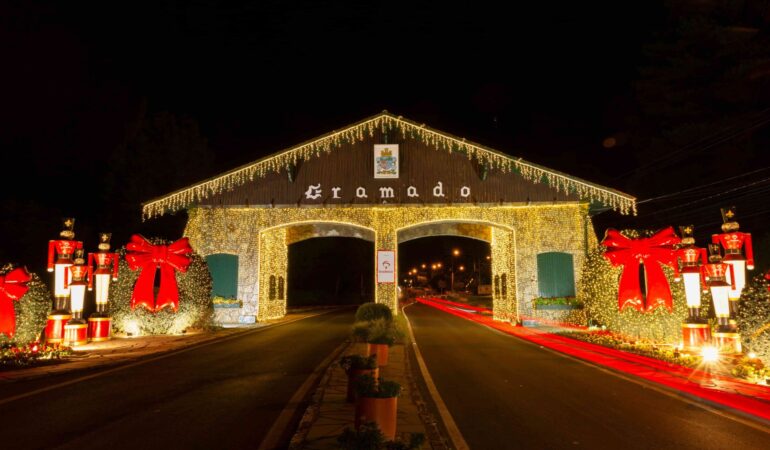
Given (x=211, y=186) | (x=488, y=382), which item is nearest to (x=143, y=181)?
(x=211, y=186)

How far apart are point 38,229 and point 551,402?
32541mm

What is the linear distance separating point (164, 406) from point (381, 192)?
18.3 m

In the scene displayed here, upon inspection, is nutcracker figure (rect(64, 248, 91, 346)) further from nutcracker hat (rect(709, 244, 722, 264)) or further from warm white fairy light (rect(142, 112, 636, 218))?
nutcracker hat (rect(709, 244, 722, 264))

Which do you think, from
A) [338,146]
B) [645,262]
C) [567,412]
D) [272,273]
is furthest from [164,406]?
[272,273]

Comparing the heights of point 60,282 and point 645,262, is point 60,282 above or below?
below

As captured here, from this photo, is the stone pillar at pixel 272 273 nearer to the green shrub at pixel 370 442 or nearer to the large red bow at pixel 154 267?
the large red bow at pixel 154 267

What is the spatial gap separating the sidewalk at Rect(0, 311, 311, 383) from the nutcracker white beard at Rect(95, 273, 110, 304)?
53.7 inches

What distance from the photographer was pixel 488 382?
33.5ft

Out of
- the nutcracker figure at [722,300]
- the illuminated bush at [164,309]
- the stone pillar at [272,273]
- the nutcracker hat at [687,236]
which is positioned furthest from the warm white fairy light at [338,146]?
the nutcracker figure at [722,300]

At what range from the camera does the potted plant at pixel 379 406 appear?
5.77 metres

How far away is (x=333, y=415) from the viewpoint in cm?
711

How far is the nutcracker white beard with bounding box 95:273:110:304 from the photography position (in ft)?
57.8

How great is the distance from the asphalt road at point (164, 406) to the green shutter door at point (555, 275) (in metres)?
14.7

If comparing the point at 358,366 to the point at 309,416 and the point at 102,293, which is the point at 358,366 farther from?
the point at 102,293
